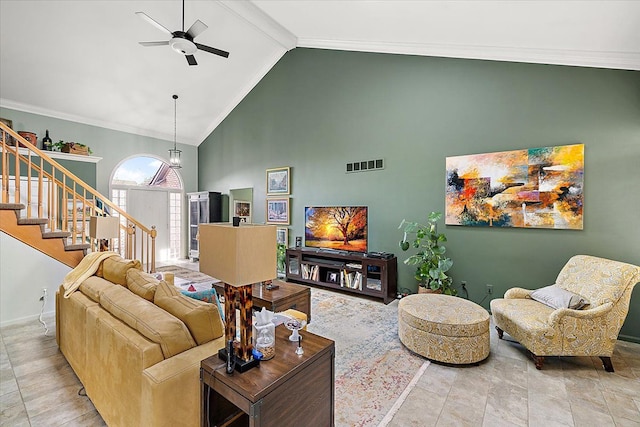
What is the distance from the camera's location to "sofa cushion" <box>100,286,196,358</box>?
1485 millimetres

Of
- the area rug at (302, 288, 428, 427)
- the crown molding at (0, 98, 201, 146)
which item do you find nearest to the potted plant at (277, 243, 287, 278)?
the area rug at (302, 288, 428, 427)

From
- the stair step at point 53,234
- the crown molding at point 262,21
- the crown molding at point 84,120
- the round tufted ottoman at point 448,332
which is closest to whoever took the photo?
the round tufted ottoman at point 448,332

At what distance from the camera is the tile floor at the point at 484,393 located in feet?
6.35

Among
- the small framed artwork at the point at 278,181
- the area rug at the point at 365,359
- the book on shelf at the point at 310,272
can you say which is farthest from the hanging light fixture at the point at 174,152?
the area rug at the point at 365,359

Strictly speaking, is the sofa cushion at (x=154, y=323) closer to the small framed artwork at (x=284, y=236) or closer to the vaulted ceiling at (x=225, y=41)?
the vaulted ceiling at (x=225, y=41)

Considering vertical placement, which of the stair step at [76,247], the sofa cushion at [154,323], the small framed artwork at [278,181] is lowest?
the sofa cushion at [154,323]

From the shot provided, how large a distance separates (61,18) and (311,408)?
5991 mm

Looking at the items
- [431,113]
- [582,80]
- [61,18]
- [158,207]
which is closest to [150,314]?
[431,113]

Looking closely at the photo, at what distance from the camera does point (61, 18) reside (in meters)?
4.19

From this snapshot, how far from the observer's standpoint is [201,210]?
24.3 ft

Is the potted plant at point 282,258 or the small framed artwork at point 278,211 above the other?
the small framed artwork at point 278,211

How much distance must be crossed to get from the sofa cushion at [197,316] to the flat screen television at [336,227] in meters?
3.43

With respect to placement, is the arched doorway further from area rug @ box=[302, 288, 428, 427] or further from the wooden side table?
the wooden side table

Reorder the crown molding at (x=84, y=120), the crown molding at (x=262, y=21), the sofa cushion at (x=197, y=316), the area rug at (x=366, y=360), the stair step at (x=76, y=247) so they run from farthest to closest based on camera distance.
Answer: the crown molding at (x=84, y=120)
the crown molding at (x=262, y=21)
the stair step at (x=76, y=247)
the area rug at (x=366, y=360)
the sofa cushion at (x=197, y=316)
